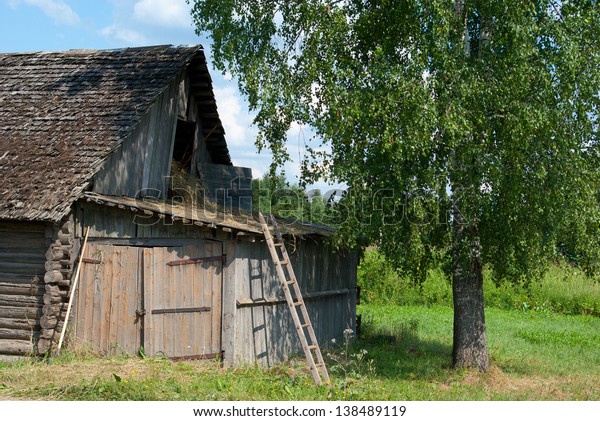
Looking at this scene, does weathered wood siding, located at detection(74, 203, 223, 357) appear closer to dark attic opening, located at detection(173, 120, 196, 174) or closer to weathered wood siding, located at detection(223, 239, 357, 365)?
weathered wood siding, located at detection(223, 239, 357, 365)

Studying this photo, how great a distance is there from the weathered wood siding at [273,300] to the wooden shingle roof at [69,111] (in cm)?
318

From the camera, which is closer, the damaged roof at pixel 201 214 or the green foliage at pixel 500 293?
the damaged roof at pixel 201 214

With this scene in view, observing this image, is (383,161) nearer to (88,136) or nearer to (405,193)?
(405,193)

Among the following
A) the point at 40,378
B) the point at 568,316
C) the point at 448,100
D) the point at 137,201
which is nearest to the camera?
the point at 40,378

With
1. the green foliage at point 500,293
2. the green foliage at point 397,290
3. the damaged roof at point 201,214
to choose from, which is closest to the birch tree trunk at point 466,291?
the damaged roof at point 201,214

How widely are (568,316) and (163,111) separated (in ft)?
50.9

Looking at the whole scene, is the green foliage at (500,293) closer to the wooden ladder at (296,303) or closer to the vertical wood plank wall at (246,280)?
the vertical wood plank wall at (246,280)

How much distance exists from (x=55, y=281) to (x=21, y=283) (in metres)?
0.76

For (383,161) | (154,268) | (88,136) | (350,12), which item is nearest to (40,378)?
(154,268)

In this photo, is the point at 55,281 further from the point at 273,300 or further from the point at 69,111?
the point at 69,111

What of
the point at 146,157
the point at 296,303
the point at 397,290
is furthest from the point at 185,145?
the point at 397,290

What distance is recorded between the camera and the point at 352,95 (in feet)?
39.5

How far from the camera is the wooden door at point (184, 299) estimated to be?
1227 cm

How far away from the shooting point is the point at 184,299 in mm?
12391
